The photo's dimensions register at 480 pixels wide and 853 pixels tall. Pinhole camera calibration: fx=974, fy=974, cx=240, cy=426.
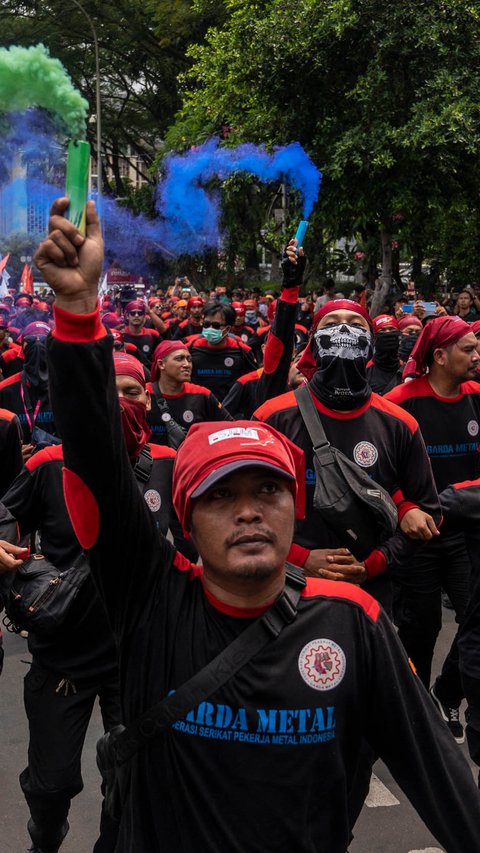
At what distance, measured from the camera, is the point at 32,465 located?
13.3ft

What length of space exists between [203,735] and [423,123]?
12024 millimetres

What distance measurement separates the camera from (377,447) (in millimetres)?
3965

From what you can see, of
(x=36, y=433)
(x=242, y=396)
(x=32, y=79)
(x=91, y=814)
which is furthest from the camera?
(x=242, y=396)

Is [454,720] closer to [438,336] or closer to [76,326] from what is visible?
[438,336]

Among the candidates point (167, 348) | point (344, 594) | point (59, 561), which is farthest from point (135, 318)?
point (344, 594)

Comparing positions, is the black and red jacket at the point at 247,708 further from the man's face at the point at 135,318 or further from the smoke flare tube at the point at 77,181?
the man's face at the point at 135,318

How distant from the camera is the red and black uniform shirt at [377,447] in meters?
3.95

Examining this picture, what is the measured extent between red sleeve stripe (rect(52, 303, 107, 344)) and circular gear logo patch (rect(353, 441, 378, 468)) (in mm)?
2338

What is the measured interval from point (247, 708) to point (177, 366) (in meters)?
5.53

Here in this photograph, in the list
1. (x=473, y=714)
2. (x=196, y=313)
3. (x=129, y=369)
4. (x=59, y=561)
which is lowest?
(x=473, y=714)

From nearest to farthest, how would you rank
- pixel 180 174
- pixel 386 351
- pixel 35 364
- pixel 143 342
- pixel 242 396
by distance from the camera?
pixel 35 364 → pixel 386 351 → pixel 242 396 → pixel 143 342 → pixel 180 174

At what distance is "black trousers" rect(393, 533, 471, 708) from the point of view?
5.23m

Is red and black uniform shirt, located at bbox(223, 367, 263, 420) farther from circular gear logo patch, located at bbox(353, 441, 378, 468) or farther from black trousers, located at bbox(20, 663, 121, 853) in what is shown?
black trousers, located at bbox(20, 663, 121, 853)

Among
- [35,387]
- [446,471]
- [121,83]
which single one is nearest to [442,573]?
[446,471]
